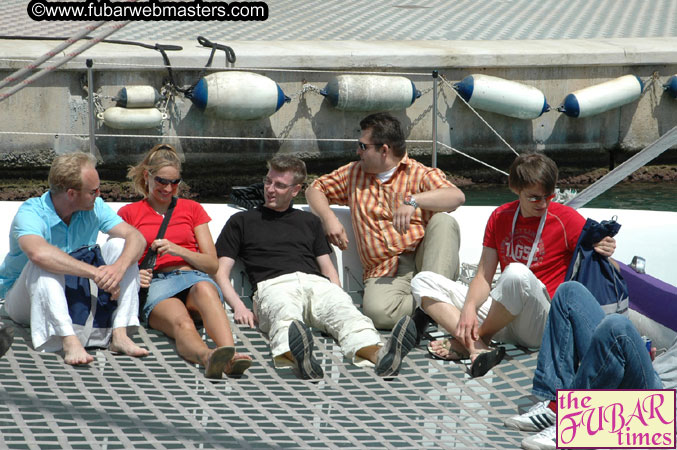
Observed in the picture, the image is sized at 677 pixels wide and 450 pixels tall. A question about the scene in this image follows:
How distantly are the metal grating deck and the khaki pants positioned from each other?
0.30 metres

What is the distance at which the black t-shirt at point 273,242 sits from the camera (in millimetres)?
4207

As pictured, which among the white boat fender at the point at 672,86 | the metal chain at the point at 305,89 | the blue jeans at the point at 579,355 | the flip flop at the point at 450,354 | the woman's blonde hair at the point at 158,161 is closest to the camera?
the blue jeans at the point at 579,355

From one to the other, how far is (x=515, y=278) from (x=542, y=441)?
804 millimetres

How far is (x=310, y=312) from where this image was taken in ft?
13.3

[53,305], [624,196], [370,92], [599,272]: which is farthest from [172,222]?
[624,196]

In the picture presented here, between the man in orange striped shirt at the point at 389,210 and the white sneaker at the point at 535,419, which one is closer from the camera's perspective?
the white sneaker at the point at 535,419

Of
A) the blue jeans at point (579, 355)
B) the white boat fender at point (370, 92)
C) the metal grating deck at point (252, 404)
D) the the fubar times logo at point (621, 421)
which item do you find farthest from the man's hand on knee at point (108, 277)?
the white boat fender at point (370, 92)

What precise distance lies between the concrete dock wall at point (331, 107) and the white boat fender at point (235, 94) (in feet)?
0.71

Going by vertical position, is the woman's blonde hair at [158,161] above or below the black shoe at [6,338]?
above

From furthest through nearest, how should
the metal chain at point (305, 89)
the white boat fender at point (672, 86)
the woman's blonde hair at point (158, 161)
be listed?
the white boat fender at point (672, 86) → the metal chain at point (305, 89) → the woman's blonde hair at point (158, 161)

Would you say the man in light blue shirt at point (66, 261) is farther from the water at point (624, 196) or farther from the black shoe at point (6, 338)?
the water at point (624, 196)

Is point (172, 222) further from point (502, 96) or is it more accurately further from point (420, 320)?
point (502, 96)

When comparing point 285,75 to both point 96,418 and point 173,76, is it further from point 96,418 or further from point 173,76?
point 96,418

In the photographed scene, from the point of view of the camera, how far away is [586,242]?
11.6ft
